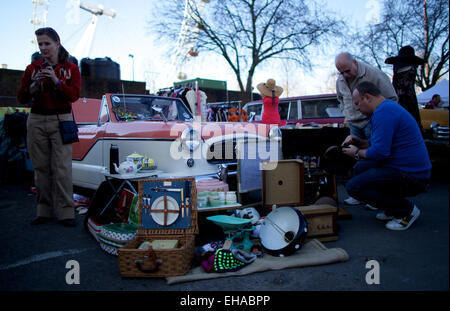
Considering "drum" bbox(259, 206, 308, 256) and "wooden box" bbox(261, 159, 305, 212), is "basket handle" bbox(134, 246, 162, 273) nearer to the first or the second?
"drum" bbox(259, 206, 308, 256)

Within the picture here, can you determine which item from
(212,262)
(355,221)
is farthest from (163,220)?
(355,221)

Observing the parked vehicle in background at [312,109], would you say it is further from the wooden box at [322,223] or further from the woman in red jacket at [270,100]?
the wooden box at [322,223]

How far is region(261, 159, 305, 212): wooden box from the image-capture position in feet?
12.0

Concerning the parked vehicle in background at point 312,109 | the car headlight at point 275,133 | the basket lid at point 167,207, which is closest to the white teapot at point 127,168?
the basket lid at point 167,207

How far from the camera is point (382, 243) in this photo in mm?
2732

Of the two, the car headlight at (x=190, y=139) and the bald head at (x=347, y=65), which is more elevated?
the bald head at (x=347, y=65)

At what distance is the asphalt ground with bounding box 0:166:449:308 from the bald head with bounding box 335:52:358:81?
1.67 meters

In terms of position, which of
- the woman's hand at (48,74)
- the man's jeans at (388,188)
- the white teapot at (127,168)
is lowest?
the man's jeans at (388,188)

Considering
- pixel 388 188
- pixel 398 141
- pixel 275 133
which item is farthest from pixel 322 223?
pixel 275 133

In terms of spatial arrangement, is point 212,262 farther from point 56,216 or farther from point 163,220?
point 56,216

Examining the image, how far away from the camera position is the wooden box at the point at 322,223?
293 centimetres

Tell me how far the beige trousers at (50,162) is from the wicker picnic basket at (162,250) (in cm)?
126

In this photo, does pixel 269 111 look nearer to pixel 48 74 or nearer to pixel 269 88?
pixel 269 88

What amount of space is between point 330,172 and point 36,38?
11.6 feet
